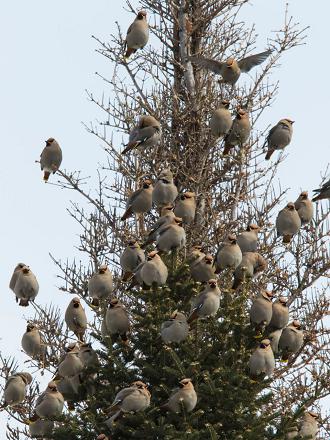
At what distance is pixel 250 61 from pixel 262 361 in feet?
19.9

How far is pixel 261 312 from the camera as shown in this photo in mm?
11172

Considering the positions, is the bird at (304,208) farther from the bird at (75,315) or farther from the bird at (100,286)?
the bird at (75,315)

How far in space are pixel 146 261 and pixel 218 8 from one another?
6835 mm

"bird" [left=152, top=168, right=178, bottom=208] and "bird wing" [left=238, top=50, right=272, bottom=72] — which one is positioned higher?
"bird wing" [left=238, top=50, right=272, bottom=72]

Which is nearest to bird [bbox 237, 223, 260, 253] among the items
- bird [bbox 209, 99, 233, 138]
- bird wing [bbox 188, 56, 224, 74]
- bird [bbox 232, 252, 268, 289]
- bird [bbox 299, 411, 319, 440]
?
bird [bbox 232, 252, 268, 289]

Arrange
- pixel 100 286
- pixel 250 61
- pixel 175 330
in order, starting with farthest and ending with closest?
pixel 250 61 < pixel 100 286 < pixel 175 330

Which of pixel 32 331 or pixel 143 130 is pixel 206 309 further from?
pixel 143 130

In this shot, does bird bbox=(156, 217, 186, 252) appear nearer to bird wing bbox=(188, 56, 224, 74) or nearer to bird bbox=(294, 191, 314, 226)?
bird bbox=(294, 191, 314, 226)

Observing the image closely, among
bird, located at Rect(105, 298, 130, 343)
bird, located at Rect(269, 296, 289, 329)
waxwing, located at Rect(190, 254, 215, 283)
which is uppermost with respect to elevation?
waxwing, located at Rect(190, 254, 215, 283)

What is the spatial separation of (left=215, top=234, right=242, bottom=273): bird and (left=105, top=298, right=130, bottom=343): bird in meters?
0.88

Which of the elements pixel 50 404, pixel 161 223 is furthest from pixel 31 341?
pixel 161 223

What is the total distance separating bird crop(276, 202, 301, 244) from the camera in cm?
1278

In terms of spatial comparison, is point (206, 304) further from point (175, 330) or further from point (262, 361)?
point (262, 361)

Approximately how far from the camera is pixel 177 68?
1753 cm
